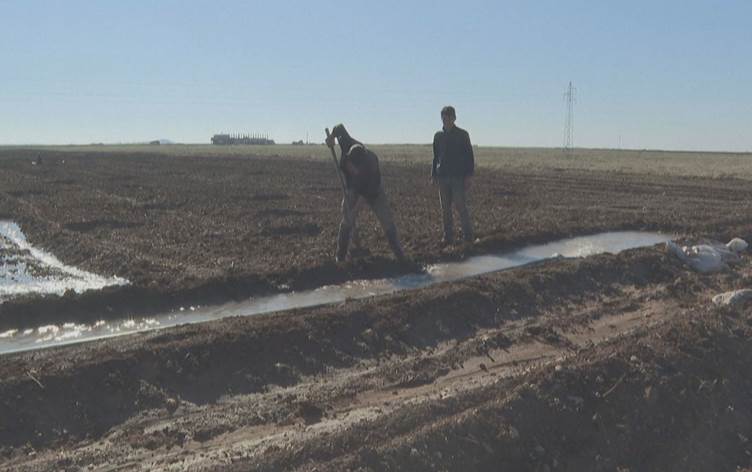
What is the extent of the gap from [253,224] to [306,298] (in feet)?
18.4

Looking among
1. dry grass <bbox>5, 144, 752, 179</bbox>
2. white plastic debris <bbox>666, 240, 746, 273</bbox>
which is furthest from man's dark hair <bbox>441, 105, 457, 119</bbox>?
dry grass <bbox>5, 144, 752, 179</bbox>

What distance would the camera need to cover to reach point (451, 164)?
10656 mm

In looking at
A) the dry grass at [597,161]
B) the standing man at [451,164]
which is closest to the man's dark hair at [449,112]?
the standing man at [451,164]

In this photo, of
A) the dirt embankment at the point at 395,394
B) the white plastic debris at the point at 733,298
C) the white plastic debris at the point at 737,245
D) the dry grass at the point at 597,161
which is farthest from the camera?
the dry grass at the point at 597,161

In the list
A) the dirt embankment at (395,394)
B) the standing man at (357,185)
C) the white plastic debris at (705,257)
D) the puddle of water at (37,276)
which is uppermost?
the standing man at (357,185)

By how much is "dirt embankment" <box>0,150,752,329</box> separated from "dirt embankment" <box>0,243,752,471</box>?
1647mm

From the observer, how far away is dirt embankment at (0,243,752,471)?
443 cm

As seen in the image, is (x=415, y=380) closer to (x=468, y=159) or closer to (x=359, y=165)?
(x=359, y=165)

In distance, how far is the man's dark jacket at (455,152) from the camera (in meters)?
10.6

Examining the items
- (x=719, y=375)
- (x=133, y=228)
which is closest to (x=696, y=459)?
(x=719, y=375)

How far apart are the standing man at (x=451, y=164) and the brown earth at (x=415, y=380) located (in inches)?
74.2

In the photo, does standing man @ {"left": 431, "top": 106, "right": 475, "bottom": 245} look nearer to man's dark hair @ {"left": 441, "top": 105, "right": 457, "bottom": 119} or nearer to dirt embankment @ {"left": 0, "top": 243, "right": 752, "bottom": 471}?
man's dark hair @ {"left": 441, "top": 105, "right": 457, "bottom": 119}

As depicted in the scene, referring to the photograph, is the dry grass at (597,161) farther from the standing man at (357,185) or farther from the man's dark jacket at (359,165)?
the man's dark jacket at (359,165)

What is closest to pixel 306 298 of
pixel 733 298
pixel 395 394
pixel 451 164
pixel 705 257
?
pixel 395 394
